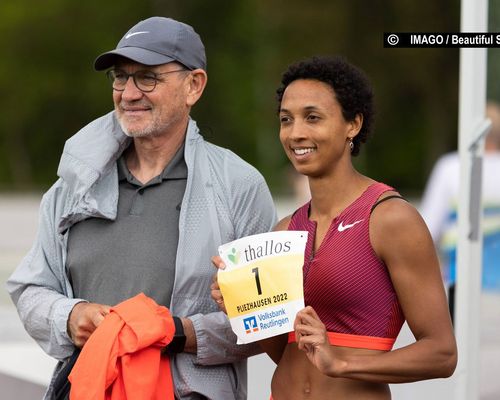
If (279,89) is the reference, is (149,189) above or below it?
below

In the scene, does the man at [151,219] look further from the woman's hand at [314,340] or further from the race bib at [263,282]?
the woman's hand at [314,340]

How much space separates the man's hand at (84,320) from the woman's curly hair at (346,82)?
0.99 metres

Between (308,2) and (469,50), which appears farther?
(308,2)

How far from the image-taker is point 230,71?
138ft

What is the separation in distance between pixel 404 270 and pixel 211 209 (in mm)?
889

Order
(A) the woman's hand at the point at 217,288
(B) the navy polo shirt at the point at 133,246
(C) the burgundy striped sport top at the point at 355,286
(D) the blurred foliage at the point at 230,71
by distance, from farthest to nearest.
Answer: (D) the blurred foliage at the point at 230,71
(B) the navy polo shirt at the point at 133,246
(A) the woman's hand at the point at 217,288
(C) the burgundy striped sport top at the point at 355,286

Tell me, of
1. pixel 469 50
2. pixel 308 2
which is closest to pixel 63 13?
pixel 308 2

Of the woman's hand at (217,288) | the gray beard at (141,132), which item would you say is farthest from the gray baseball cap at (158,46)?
the woman's hand at (217,288)

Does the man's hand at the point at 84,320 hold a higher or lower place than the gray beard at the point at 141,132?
lower

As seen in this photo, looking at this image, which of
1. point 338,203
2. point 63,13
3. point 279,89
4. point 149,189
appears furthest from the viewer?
point 63,13

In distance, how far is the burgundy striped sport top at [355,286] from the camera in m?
3.28

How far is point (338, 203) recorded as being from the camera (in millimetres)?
3451

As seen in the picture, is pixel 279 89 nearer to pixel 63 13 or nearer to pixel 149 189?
pixel 149 189

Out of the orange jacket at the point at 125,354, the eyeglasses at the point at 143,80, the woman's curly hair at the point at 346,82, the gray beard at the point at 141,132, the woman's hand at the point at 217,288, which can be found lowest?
the orange jacket at the point at 125,354
